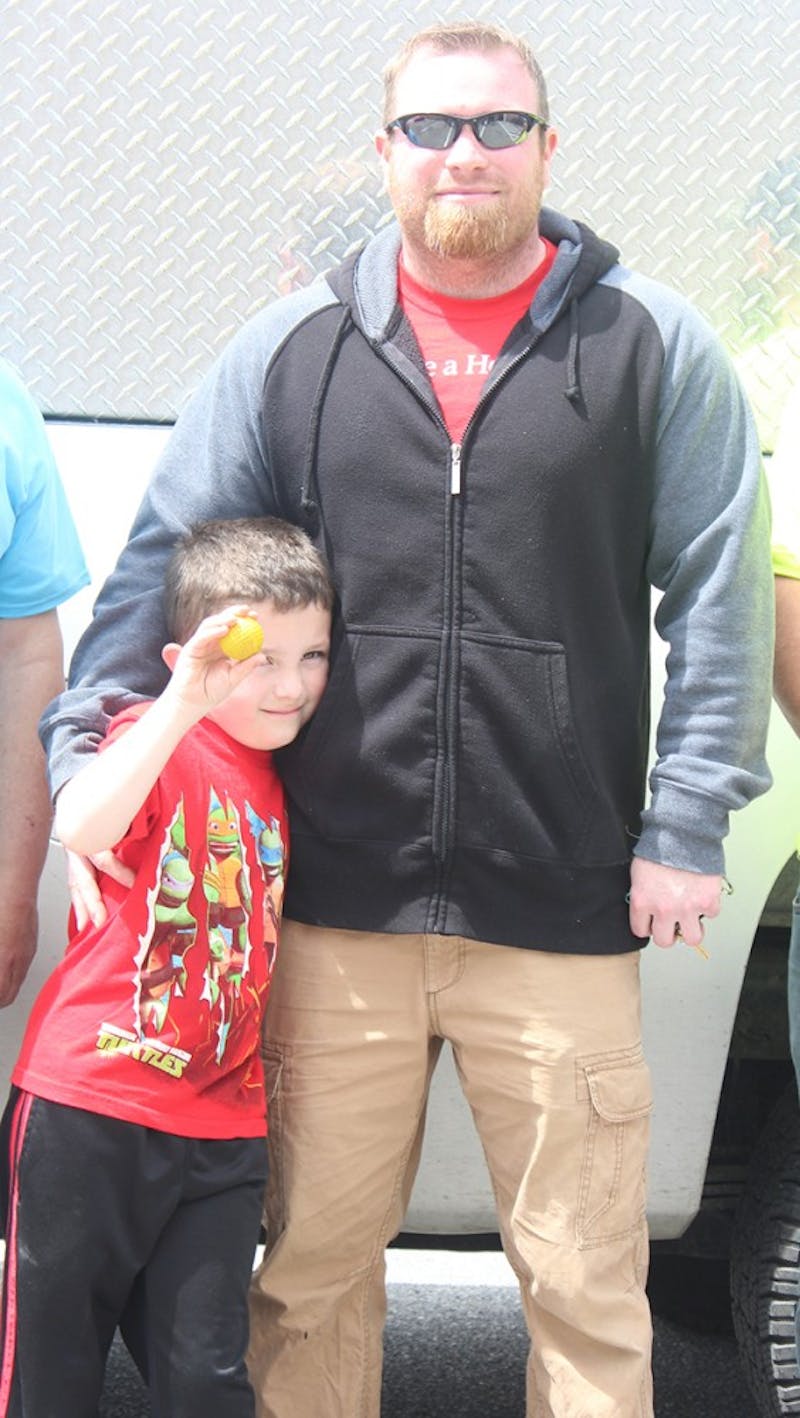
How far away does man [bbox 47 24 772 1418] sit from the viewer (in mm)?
2441

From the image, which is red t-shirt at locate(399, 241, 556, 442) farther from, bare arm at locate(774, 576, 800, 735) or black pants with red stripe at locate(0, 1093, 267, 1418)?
black pants with red stripe at locate(0, 1093, 267, 1418)

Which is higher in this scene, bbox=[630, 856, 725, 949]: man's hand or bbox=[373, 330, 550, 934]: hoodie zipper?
bbox=[373, 330, 550, 934]: hoodie zipper

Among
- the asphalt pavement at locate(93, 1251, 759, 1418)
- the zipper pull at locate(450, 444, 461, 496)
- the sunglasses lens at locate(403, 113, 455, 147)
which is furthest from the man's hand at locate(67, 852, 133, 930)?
the asphalt pavement at locate(93, 1251, 759, 1418)

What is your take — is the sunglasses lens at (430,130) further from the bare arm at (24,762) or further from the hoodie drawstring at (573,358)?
the bare arm at (24,762)

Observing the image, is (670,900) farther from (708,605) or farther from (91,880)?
(91,880)

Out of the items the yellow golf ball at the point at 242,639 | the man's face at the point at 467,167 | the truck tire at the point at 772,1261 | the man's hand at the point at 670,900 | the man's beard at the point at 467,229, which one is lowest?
the truck tire at the point at 772,1261

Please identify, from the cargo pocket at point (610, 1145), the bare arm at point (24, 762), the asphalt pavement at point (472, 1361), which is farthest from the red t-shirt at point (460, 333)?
the asphalt pavement at point (472, 1361)

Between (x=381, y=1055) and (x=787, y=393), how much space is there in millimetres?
1251

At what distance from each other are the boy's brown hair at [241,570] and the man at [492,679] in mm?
52

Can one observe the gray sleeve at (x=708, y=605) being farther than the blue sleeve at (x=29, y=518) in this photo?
No

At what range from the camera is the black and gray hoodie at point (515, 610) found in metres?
2.44

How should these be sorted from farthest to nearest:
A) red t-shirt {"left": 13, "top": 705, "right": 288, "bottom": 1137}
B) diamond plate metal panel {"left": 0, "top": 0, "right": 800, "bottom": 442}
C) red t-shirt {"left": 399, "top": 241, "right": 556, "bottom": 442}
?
diamond plate metal panel {"left": 0, "top": 0, "right": 800, "bottom": 442} < red t-shirt {"left": 399, "top": 241, "right": 556, "bottom": 442} < red t-shirt {"left": 13, "top": 705, "right": 288, "bottom": 1137}

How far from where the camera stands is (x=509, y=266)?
2.53 m

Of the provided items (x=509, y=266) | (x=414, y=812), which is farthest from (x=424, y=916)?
(x=509, y=266)
